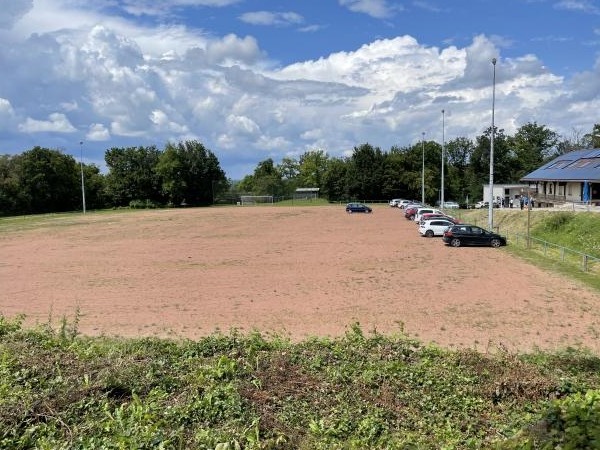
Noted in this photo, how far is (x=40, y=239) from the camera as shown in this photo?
1651 inches

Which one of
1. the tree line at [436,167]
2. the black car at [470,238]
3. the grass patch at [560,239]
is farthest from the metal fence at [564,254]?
the tree line at [436,167]

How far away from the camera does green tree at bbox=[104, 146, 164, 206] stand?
4035 inches

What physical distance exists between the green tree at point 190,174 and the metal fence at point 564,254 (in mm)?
76092

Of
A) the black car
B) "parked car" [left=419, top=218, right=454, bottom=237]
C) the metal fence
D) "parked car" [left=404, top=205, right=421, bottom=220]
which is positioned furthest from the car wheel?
"parked car" [left=404, top=205, right=421, bottom=220]

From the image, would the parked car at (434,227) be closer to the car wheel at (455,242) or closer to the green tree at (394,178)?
the car wheel at (455,242)

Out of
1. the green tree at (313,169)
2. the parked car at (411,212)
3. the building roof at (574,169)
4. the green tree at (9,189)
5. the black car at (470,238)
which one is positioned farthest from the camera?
the green tree at (313,169)

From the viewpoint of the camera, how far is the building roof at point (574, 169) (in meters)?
50.3

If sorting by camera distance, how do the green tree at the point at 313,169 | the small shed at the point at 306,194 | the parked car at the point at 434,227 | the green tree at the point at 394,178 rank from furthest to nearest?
the green tree at the point at 313,169 → the small shed at the point at 306,194 → the green tree at the point at 394,178 → the parked car at the point at 434,227

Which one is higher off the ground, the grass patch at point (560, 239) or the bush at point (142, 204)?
the bush at point (142, 204)

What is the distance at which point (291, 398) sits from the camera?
24.7ft

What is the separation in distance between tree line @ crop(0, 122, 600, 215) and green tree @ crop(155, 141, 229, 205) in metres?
0.19

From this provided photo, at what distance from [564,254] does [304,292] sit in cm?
1701

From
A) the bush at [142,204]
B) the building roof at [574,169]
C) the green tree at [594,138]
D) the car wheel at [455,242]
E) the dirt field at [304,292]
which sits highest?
the green tree at [594,138]

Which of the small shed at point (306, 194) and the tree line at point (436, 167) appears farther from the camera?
the small shed at point (306, 194)
